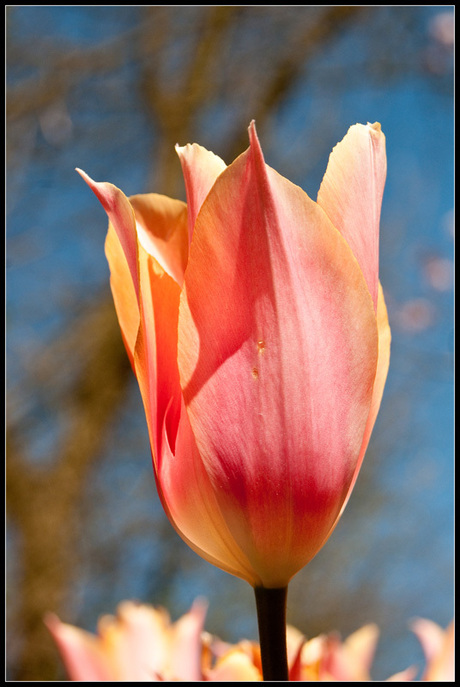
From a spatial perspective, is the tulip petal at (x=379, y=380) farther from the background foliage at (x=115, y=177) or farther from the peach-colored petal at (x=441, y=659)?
the background foliage at (x=115, y=177)

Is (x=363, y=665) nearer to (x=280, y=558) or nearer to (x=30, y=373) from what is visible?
(x=280, y=558)

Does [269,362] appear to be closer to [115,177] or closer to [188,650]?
[188,650]

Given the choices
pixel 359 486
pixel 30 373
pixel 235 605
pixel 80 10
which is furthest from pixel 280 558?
pixel 359 486

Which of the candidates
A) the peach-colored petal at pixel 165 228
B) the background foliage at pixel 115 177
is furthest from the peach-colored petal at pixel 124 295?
the background foliage at pixel 115 177

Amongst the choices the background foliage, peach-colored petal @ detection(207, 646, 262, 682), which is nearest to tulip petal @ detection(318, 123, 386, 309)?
peach-colored petal @ detection(207, 646, 262, 682)

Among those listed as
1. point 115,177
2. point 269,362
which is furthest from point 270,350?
point 115,177

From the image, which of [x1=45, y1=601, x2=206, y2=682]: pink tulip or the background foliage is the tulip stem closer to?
[x1=45, y1=601, x2=206, y2=682]: pink tulip
